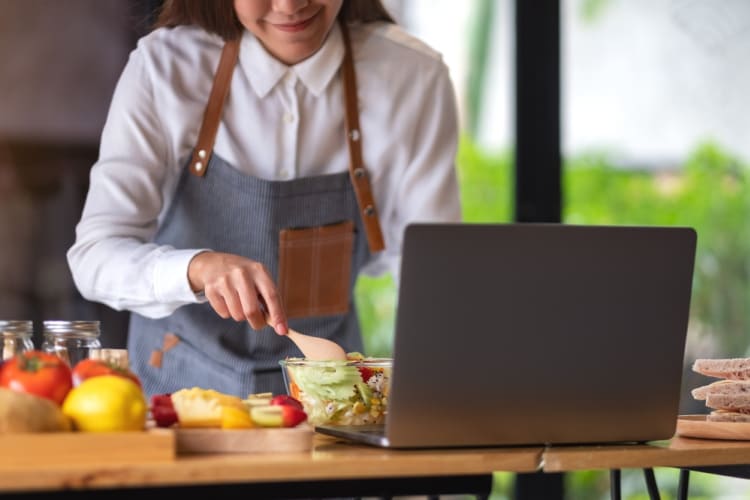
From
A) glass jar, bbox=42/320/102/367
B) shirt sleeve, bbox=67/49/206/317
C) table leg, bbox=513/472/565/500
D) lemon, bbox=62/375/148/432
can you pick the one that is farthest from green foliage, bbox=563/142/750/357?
lemon, bbox=62/375/148/432

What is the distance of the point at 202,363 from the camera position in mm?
2191

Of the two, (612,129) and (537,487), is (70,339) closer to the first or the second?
(537,487)

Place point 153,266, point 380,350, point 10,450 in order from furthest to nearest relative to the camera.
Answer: point 380,350, point 153,266, point 10,450

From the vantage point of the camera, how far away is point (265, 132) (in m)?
2.25

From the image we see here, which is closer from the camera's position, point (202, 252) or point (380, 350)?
point (202, 252)

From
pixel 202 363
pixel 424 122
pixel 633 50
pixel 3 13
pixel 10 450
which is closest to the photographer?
pixel 10 450

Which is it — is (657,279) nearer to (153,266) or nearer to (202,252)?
(202,252)

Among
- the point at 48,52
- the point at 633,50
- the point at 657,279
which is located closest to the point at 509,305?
the point at 657,279

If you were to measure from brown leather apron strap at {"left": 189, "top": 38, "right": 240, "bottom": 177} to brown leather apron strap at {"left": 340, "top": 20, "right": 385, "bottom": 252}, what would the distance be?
238 mm

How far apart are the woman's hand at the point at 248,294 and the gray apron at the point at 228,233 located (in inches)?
23.7

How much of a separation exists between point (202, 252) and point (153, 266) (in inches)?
7.3

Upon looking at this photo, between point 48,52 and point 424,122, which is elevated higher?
point 48,52

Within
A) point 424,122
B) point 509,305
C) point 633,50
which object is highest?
point 633,50

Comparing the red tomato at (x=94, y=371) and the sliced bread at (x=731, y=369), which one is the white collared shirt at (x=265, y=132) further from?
the sliced bread at (x=731, y=369)
